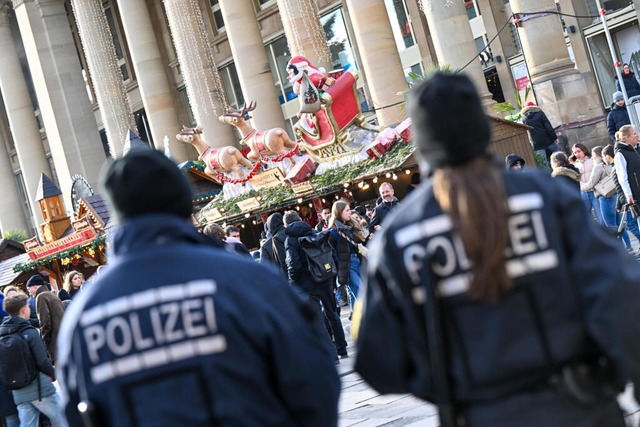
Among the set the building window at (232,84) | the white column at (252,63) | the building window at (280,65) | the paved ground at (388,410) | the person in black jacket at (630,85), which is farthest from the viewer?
the building window at (232,84)

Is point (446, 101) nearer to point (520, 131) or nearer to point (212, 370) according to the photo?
point (212, 370)

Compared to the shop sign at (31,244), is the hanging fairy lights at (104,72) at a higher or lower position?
higher

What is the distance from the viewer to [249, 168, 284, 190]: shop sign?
21812 mm

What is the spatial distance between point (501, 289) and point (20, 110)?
44731mm

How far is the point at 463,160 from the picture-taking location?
10.4ft

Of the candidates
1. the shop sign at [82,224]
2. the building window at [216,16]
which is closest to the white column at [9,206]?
the building window at [216,16]

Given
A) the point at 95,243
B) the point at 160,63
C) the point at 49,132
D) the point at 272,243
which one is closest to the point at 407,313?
the point at 272,243

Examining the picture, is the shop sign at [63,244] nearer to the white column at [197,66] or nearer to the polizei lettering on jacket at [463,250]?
the white column at [197,66]

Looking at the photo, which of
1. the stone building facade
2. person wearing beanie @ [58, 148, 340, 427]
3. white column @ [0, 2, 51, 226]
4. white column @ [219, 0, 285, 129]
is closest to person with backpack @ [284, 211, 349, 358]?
the stone building facade

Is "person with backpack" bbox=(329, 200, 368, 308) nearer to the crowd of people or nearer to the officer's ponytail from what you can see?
the crowd of people

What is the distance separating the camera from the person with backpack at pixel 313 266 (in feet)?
39.7

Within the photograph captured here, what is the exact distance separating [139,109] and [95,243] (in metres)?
19.0

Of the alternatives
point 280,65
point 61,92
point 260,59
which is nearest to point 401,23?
point 260,59

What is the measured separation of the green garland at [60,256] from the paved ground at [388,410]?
685 inches
